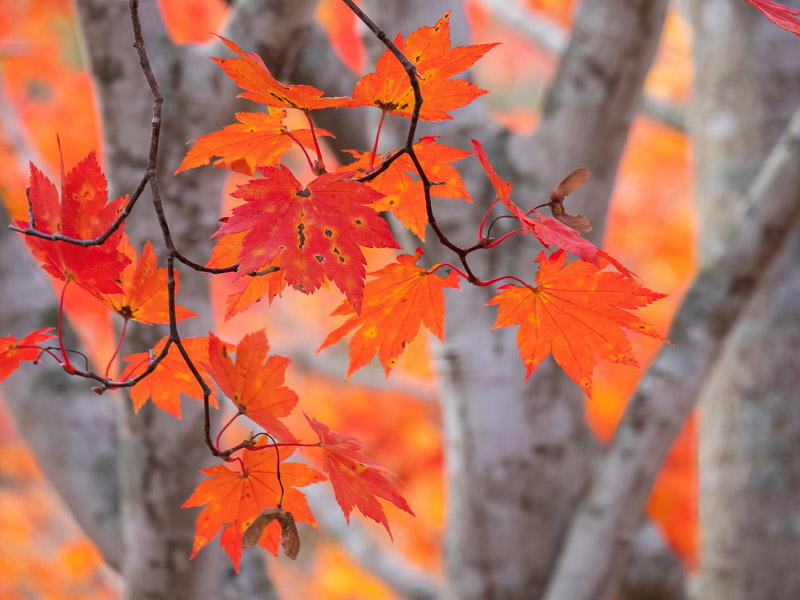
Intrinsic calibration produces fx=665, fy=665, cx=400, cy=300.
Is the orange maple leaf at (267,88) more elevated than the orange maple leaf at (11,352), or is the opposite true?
the orange maple leaf at (267,88)

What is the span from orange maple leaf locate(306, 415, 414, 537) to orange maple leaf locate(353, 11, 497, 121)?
0.18m

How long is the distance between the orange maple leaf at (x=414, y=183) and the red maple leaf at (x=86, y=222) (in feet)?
0.48

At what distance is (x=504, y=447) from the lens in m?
1.05

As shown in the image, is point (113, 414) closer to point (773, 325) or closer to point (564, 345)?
point (564, 345)

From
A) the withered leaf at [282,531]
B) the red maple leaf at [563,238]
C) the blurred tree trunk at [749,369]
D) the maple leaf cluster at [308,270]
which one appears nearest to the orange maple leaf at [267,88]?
the maple leaf cluster at [308,270]

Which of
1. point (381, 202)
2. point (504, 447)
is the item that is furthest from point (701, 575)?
point (381, 202)

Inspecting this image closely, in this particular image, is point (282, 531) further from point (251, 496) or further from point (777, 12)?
point (777, 12)

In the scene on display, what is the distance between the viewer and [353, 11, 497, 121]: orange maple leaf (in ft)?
1.15

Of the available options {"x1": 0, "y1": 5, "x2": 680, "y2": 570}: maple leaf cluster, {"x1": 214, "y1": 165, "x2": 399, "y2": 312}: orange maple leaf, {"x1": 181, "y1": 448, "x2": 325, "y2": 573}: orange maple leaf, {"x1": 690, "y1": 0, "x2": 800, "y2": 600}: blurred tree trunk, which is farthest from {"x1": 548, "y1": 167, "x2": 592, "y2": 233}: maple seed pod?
{"x1": 690, "y1": 0, "x2": 800, "y2": 600}: blurred tree trunk

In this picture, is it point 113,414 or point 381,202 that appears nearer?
point 381,202

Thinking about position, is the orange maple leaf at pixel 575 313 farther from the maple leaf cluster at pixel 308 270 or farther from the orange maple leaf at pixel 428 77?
the orange maple leaf at pixel 428 77

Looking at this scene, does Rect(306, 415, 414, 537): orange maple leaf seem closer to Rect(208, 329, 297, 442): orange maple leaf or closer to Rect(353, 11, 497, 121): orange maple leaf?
Rect(208, 329, 297, 442): orange maple leaf

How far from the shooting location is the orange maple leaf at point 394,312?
0.41 m

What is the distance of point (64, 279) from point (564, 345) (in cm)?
30
